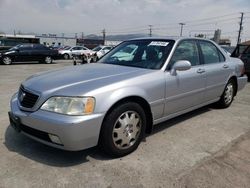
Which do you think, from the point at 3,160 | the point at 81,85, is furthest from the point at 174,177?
the point at 3,160

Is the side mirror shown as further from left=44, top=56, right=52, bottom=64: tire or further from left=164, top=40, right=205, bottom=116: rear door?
left=44, top=56, right=52, bottom=64: tire

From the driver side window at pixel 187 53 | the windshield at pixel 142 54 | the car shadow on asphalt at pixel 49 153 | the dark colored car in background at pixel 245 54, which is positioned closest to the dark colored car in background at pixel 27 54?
the dark colored car in background at pixel 245 54

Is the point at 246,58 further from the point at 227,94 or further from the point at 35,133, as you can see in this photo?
the point at 35,133

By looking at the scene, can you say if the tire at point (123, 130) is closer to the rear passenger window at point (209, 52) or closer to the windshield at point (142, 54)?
the windshield at point (142, 54)

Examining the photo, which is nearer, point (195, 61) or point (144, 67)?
point (144, 67)

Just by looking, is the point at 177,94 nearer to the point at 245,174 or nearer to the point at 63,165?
the point at 245,174

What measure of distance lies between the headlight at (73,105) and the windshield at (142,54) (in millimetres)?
1330

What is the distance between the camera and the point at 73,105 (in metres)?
2.96

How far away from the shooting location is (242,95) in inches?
293

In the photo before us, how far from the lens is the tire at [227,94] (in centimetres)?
568

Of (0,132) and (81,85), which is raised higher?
(81,85)

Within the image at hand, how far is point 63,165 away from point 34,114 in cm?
70

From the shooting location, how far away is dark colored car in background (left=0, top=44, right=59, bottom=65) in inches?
691

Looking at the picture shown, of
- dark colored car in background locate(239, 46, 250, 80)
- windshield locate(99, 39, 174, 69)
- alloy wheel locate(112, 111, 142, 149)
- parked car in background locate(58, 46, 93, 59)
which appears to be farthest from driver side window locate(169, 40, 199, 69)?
parked car in background locate(58, 46, 93, 59)
